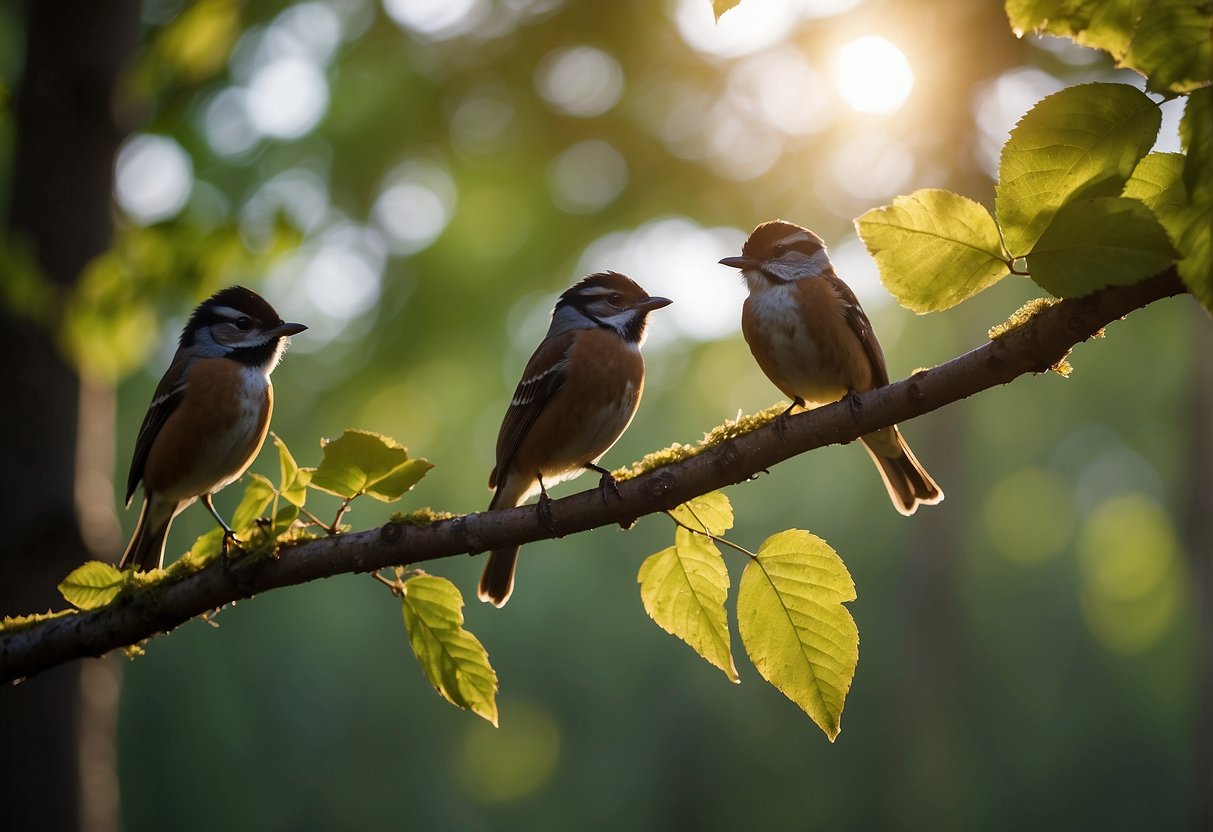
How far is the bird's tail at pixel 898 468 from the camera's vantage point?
4.62m

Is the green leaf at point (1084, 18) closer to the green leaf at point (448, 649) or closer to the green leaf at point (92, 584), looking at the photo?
the green leaf at point (448, 649)

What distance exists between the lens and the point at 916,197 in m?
1.82

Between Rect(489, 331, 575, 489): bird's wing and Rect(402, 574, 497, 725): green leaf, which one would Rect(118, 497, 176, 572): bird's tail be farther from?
Rect(402, 574, 497, 725): green leaf

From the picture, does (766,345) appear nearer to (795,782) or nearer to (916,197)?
(916,197)

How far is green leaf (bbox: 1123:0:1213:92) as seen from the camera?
1.42m

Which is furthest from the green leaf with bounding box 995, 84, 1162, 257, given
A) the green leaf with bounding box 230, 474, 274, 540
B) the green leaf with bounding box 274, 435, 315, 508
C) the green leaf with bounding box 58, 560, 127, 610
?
the green leaf with bounding box 58, 560, 127, 610

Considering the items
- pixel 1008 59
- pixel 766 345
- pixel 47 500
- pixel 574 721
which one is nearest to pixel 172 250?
pixel 47 500

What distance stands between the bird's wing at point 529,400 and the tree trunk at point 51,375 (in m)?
2.00

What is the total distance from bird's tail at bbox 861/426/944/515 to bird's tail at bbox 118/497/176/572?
10.7 feet

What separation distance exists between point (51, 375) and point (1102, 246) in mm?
4836

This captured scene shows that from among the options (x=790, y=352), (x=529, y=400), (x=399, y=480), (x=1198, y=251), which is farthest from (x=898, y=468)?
(x=1198, y=251)

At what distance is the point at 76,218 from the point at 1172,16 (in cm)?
518

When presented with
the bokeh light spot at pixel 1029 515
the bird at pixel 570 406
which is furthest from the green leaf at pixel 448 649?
the bokeh light spot at pixel 1029 515

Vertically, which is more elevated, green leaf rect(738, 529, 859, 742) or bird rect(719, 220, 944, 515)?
bird rect(719, 220, 944, 515)
